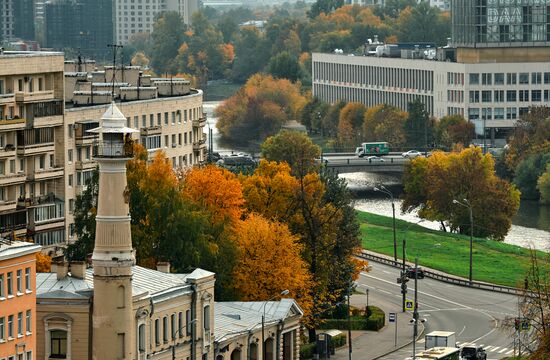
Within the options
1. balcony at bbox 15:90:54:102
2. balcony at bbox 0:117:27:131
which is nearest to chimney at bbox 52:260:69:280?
balcony at bbox 0:117:27:131

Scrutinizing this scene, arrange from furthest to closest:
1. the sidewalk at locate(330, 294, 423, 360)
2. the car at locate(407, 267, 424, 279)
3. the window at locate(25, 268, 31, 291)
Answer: the car at locate(407, 267, 424, 279)
the sidewalk at locate(330, 294, 423, 360)
the window at locate(25, 268, 31, 291)

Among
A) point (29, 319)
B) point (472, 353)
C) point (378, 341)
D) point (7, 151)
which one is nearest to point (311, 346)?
point (378, 341)

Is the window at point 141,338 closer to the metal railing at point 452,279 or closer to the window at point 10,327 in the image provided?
the window at point 10,327

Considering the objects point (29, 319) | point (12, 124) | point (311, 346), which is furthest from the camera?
point (12, 124)

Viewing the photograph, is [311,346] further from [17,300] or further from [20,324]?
[17,300]

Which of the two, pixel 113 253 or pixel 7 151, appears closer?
pixel 113 253

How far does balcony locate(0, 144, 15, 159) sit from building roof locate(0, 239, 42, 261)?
123 feet

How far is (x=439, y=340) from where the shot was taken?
121 metres

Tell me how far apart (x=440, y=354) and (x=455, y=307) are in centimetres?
2815

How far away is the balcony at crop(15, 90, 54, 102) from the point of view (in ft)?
427

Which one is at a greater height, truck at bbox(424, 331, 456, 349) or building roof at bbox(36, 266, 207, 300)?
building roof at bbox(36, 266, 207, 300)

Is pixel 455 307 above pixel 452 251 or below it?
below

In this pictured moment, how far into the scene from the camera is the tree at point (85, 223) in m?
117

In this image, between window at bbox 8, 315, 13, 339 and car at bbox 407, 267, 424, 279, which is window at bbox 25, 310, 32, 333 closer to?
window at bbox 8, 315, 13, 339
